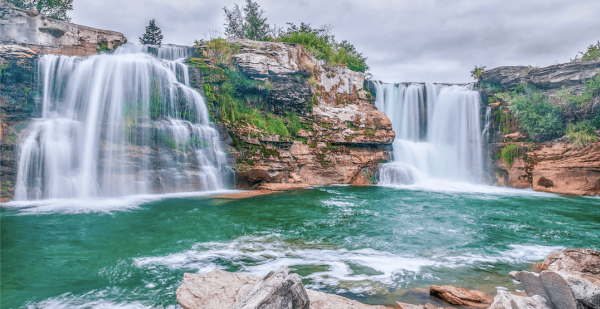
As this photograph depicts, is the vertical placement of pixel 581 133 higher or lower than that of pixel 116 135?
higher

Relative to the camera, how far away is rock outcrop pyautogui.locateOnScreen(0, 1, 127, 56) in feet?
51.7

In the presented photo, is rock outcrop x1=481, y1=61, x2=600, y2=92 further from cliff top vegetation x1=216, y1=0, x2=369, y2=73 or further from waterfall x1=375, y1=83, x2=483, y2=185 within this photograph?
cliff top vegetation x1=216, y1=0, x2=369, y2=73

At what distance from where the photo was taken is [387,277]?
4859 millimetres

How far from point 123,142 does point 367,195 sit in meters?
11.3

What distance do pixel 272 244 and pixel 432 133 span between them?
60.4 ft

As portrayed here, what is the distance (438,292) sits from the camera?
4.13 meters

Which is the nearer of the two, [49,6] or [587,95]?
[587,95]

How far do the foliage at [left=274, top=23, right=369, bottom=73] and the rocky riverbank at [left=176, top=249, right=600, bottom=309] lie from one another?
19.2 m

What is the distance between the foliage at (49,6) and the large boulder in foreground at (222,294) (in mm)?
25976

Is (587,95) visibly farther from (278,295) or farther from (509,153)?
(278,295)

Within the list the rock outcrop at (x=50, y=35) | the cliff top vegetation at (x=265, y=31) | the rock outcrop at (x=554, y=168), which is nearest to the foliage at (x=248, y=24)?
the cliff top vegetation at (x=265, y=31)

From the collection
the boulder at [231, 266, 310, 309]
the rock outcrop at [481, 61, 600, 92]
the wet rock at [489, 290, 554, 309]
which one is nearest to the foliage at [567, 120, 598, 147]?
the rock outcrop at [481, 61, 600, 92]

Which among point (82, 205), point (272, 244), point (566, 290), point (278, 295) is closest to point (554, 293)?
point (566, 290)

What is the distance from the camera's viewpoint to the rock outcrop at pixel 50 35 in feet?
51.7
